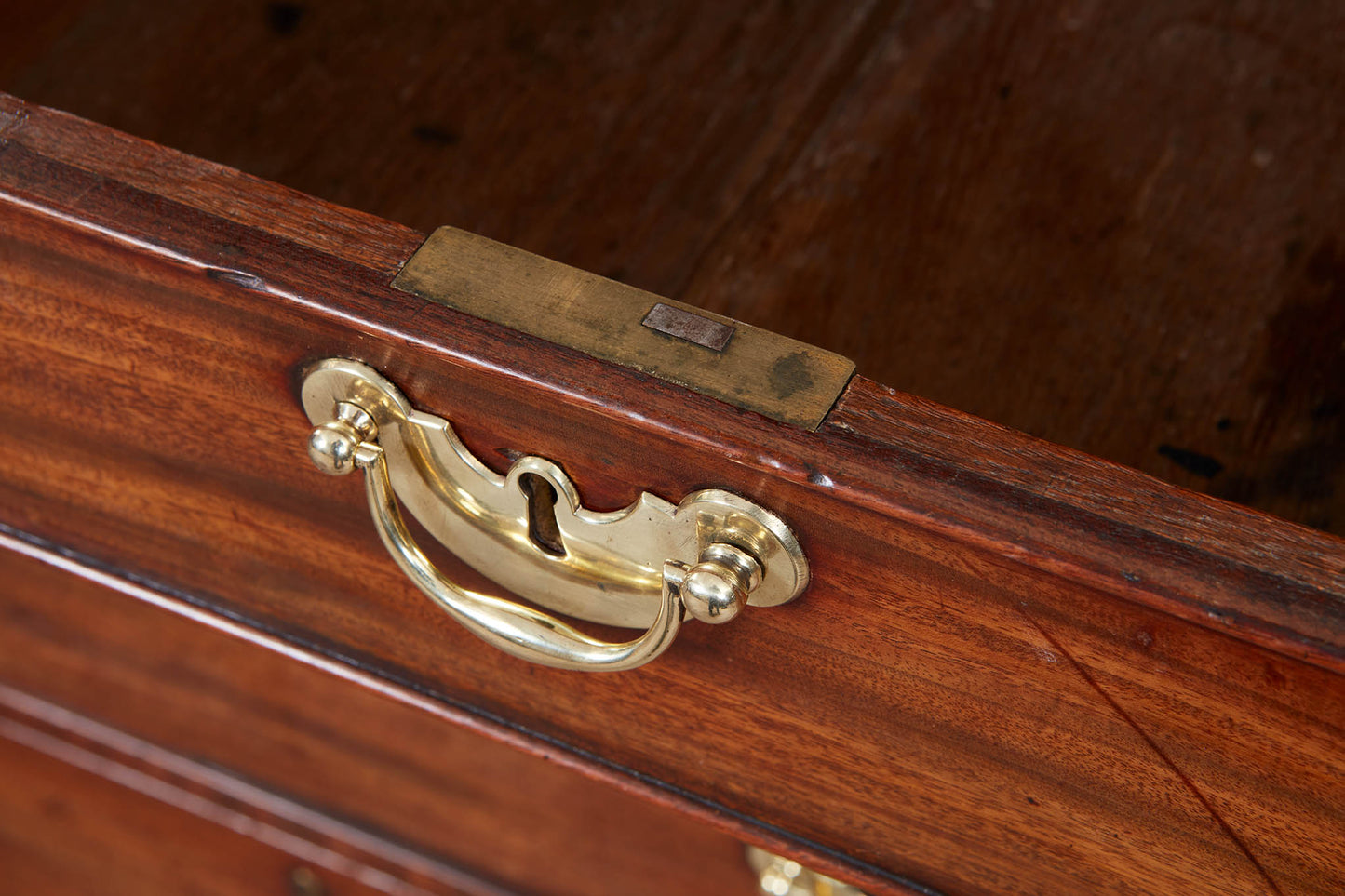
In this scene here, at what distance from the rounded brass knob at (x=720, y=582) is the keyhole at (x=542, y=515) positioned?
0.21 ft

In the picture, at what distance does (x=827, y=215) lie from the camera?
658mm

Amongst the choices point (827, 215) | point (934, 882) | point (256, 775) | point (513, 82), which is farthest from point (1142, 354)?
point (256, 775)

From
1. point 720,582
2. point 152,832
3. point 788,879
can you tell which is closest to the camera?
point 720,582

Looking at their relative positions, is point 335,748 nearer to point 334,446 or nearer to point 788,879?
point 788,879

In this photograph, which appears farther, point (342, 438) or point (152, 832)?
point (152, 832)

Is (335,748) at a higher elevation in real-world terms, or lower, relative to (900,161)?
lower

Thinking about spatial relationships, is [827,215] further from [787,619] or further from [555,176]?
[787,619]

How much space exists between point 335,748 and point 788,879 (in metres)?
0.28

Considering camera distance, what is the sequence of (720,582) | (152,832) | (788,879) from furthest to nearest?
(152,832), (788,879), (720,582)

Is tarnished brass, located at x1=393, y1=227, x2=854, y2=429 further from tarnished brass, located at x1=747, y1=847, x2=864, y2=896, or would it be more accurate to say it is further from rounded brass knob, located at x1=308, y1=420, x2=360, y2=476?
tarnished brass, located at x1=747, y1=847, x2=864, y2=896

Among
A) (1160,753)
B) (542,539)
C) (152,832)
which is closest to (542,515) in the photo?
(542,539)

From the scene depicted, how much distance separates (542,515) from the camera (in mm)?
424

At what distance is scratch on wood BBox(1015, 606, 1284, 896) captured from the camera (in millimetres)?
356

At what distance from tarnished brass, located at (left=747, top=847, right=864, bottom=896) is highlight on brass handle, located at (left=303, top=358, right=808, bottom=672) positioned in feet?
0.87
